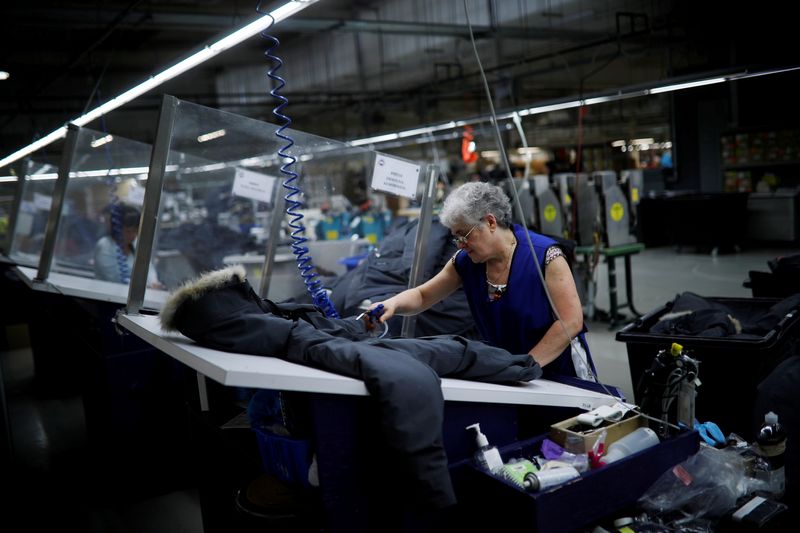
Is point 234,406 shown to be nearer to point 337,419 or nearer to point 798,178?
point 337,419

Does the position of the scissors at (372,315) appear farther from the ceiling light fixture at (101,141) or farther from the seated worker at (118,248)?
the ceiling light fixture at (101,141)

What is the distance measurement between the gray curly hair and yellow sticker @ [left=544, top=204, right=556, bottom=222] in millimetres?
4048

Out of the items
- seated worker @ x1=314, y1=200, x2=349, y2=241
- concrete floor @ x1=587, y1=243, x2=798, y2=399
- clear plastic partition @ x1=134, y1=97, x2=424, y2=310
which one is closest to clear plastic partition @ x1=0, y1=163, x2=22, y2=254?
clear plastic partition @ x1=134, y1=97, x2=424, y2=310

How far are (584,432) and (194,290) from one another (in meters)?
1.09

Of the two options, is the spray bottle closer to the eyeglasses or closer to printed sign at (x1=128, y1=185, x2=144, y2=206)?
the eyeglasses

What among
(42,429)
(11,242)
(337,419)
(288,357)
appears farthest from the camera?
(11,242)

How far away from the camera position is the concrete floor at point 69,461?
119 inches

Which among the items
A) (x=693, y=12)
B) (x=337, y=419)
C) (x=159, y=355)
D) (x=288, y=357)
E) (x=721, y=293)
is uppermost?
(x=693, y=12)

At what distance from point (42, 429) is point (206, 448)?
2.99 meters

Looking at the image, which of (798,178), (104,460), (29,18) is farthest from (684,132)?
(104,460)

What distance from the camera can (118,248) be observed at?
4906mm

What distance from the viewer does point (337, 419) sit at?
147 cm

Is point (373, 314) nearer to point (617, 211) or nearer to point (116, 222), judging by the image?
point (116, 222)

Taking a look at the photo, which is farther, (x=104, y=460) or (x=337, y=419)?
(x=104, y=460)
